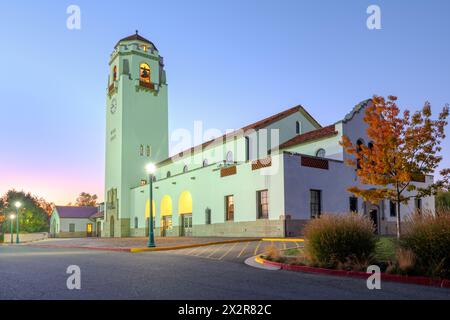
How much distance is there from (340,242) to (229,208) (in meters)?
22.7

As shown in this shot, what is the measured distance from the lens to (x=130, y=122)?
53.6m

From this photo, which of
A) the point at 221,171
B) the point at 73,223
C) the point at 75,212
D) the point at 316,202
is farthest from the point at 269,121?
the point at 75,212

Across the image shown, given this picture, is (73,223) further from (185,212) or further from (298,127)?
(298,127)

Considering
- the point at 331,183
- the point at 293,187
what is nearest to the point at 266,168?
the point at 293,187

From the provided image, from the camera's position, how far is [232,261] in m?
14.8

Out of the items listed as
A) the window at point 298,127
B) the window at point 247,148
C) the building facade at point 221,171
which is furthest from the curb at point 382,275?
the window at point 298,127

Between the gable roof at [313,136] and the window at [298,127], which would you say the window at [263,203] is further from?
the window at [298,127]

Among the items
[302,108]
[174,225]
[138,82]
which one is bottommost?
[174,225]

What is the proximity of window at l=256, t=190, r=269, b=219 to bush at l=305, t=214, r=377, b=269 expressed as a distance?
57.3 feet

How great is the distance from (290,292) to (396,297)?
1923 mm

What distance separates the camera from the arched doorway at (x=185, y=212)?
40.7m

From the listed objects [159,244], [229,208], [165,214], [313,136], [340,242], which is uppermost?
[313,136]

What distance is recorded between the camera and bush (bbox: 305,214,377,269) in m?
12.0
